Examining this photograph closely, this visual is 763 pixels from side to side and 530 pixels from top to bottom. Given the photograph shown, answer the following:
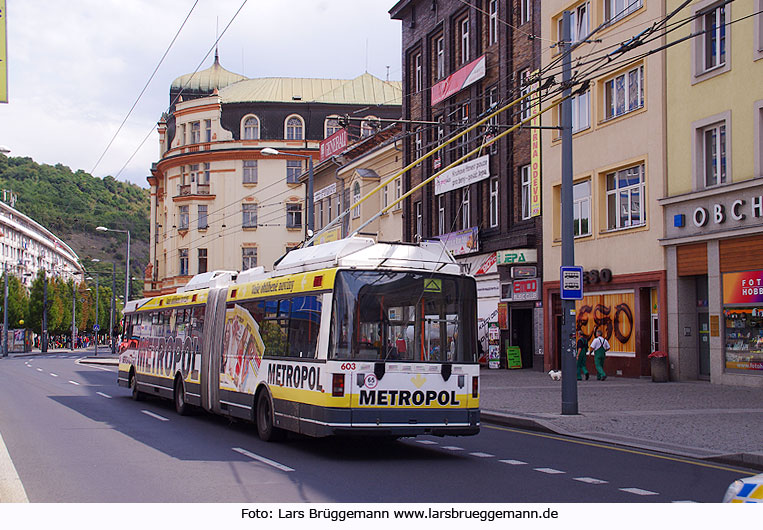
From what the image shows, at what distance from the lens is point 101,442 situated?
555 inches

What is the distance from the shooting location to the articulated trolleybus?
501 inches

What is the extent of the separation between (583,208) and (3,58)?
25.1m

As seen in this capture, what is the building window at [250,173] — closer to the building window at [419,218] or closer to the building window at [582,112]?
the building window at [419,218]

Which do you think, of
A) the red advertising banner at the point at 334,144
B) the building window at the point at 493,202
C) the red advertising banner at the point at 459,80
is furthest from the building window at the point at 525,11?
the red advertising banner at the point at 334,144

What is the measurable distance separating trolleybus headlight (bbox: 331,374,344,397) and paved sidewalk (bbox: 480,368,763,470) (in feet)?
15.6

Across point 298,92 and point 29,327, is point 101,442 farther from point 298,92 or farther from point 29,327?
point 29,327

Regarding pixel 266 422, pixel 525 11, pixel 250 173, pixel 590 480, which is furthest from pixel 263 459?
pixel 250 173

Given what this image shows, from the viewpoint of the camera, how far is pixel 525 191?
36062 millimetres

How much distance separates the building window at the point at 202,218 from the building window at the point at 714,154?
57109 millimetres

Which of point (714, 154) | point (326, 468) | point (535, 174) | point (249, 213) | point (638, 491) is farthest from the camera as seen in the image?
point (249, 213)

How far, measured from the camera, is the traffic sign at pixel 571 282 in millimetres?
18328

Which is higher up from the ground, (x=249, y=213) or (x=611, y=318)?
(x=249, y=213)

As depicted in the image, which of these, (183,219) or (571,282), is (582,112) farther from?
(183,219)

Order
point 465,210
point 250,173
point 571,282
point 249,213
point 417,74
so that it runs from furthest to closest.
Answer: point 250,173, point 249,213, point 417,74, point 465,210, point 571,282
